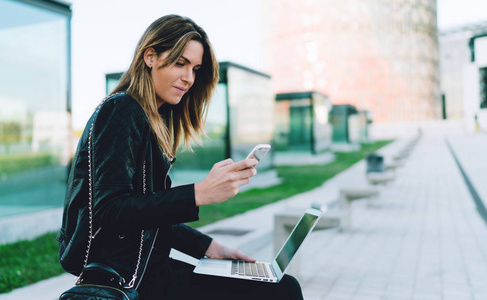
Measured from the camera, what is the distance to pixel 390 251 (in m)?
5.78

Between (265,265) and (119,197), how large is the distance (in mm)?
772

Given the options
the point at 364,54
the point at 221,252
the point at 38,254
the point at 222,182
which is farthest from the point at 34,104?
the point at 364,54

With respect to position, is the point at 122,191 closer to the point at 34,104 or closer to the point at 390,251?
the point at 390,251

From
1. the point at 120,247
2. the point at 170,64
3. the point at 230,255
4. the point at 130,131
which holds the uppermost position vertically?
the point at 170,64

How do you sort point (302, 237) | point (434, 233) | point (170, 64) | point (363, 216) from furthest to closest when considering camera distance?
point (363, 216) → point (434, 233) → point (302, 237) → point (170, 64)

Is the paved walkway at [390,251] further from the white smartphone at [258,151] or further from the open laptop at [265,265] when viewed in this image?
the white smartphone at [258,151]

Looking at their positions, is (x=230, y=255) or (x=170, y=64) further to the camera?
(x=230, y=255)

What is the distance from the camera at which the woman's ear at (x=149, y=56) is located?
1.61 metres

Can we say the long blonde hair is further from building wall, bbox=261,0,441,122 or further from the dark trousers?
building wall, bbox=261,0,441,122

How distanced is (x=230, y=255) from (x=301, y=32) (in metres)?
72.7

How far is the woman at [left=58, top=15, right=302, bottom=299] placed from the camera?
53.5 inches

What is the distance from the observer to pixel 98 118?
1411 mm

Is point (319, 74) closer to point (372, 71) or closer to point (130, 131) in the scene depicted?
point (372, 71)

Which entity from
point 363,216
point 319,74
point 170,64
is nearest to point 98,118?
point 170,64
